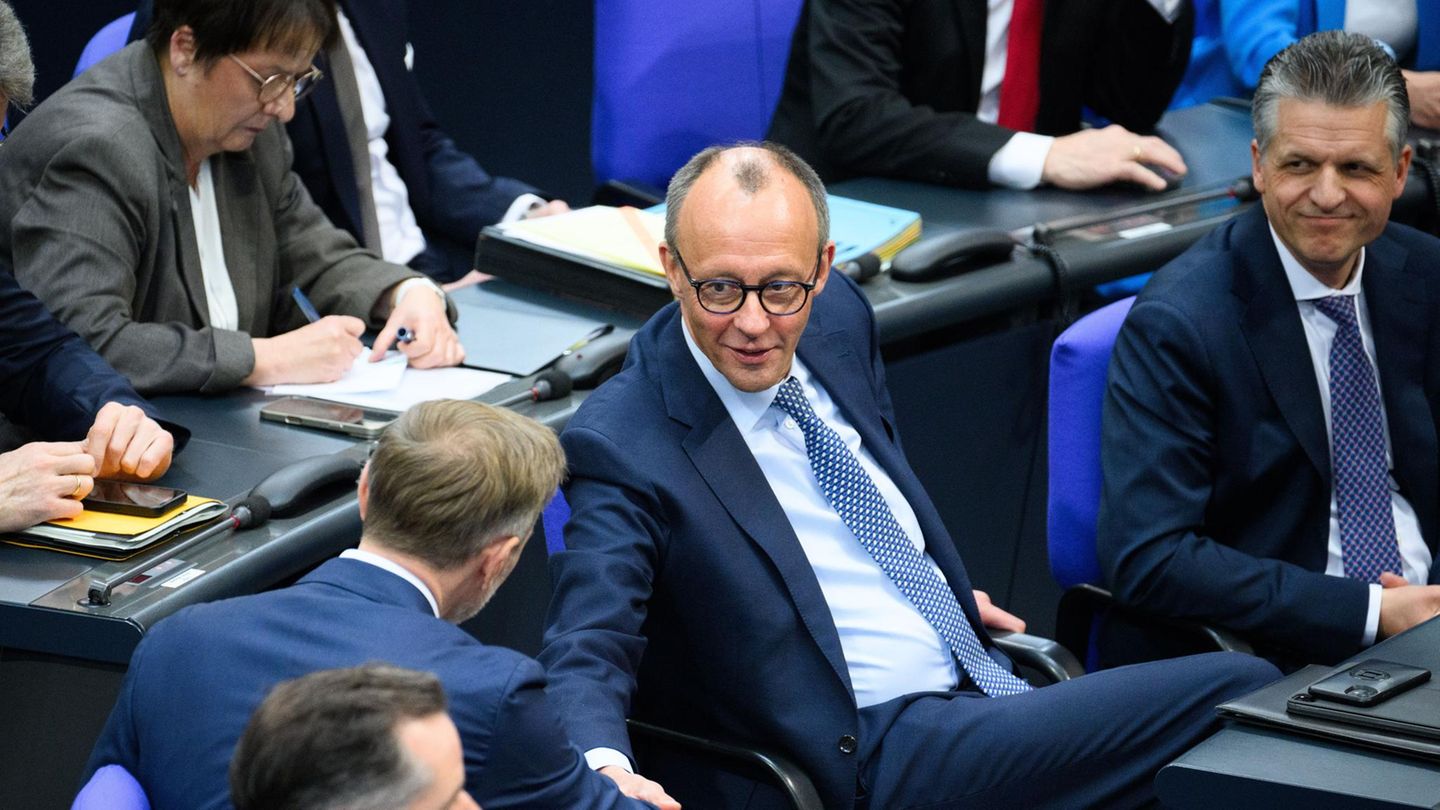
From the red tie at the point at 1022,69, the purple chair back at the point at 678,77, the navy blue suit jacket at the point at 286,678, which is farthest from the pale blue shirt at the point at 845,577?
the red tie at the point at 1022,69

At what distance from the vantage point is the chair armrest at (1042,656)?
2.29m

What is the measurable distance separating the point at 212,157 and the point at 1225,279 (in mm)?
1496

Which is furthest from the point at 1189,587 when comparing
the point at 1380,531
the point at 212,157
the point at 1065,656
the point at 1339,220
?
the point at 212,157

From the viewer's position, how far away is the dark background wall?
16.5ft

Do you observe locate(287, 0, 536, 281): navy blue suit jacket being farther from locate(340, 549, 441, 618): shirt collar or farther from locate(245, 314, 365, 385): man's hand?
locate(340, 549, 441, 618): shirt collar

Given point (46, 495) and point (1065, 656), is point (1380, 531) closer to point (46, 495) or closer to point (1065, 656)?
point (1065, 656)

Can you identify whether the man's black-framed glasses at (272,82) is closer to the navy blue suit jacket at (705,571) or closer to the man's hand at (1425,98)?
the navy blue suit jacket at (705,571)

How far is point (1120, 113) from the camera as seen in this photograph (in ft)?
12.1

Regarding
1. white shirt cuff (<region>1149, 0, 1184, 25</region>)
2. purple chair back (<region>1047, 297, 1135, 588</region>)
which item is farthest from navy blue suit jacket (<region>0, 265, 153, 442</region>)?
white shirt cuff (<region>1149, 0, 1184, 25</region>)

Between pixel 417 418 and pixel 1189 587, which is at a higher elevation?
pixel 417 418

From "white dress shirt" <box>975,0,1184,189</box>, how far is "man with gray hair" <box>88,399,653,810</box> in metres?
1.93

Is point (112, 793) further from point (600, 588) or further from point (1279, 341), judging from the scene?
point (1279, 341)

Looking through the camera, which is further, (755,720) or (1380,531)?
(1380,531)

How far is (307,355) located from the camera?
2475 mm
